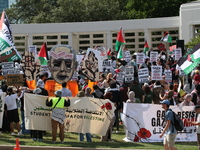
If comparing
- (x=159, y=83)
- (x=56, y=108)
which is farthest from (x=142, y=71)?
(x=56, y=108)

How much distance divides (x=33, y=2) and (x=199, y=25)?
3016 centimetres

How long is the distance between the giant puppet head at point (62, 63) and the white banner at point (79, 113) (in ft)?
7.93

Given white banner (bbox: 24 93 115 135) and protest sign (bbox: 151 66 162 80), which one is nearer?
white banner (bbox: 24 93 115 135)

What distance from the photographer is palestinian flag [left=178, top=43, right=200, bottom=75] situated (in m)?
17.8

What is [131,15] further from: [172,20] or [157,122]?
[157,122]

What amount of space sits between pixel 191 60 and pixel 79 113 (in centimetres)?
420

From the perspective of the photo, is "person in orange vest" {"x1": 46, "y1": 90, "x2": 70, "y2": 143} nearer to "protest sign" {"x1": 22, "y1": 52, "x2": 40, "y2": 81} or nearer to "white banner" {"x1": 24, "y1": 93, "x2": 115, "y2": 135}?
"white banner" {"x1": 24, "y1": 93, "x2": 115, "y2": 135}

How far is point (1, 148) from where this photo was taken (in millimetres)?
15125

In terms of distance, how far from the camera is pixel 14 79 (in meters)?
19.1

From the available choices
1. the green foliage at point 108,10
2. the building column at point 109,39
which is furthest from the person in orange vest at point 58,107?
the green foliage at point 108,10

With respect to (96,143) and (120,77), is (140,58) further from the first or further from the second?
(96,143)

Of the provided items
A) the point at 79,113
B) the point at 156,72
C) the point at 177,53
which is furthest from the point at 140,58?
the point at 79,113

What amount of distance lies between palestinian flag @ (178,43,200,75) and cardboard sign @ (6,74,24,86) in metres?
5.53

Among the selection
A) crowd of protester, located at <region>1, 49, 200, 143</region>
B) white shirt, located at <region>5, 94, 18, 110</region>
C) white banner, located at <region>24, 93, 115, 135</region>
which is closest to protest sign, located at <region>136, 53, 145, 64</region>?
crowd of protester, located at <region>1, 49, 200, 143</region>
